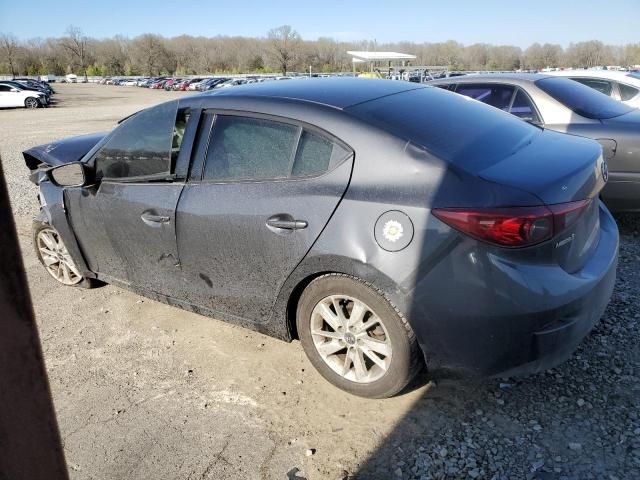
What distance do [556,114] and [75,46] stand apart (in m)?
138

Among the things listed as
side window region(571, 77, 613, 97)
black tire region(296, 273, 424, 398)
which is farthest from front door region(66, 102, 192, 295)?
side window region(571, 77, 613, 97)

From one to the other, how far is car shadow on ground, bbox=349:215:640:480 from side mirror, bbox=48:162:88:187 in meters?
2.65

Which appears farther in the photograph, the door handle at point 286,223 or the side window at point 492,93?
the side window at point 492,93

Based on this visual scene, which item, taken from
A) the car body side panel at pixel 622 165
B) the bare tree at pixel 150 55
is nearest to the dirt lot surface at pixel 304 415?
the car body side panel at pixel 622 165

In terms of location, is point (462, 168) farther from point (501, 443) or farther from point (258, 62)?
point (258, 62)

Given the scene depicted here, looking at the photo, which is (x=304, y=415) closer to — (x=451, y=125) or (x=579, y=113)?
(x=451, y=125)

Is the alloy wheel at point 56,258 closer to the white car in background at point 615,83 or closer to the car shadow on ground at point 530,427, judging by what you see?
the car shadow on ground at point 530,427

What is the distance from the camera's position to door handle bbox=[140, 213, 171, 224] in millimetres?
3130

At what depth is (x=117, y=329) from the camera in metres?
3.69

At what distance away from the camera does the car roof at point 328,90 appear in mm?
2840

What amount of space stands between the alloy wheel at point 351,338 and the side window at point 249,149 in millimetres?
764

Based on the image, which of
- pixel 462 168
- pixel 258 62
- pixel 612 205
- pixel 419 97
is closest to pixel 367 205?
pixel 462 168

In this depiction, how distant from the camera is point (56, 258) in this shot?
4352 mm

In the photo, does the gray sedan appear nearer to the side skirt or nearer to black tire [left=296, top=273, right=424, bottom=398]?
black tire [left=296, top=273, right=424, bottom=398]
